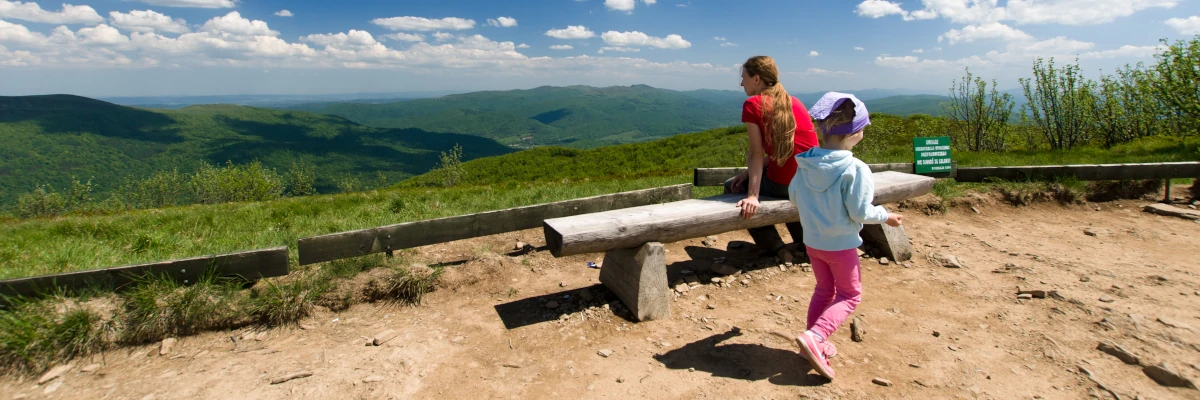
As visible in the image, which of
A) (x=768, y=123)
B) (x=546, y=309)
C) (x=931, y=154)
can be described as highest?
(x=768, y=123)

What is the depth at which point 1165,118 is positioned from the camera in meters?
17.2

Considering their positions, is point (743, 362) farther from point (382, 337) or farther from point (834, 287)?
point (382, 337)

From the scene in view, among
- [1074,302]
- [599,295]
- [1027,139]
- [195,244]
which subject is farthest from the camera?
[1027,139]

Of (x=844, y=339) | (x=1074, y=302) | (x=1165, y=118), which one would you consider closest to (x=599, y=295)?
(x=844, y=339)

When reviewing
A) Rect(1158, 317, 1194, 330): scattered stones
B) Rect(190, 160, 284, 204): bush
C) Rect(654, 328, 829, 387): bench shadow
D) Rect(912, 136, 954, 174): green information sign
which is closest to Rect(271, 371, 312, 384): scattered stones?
Rect(654, 328, 829, 387): bench shadow

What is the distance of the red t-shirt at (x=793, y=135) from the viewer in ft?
15.4

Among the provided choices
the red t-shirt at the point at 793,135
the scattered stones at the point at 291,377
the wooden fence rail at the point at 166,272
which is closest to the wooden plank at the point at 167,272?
the wooden fence rail at the point at 166,272

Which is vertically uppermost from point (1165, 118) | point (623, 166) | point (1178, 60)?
point (1178, 60)

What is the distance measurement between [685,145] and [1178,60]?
41.0 meters

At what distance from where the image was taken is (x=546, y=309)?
16.8ft

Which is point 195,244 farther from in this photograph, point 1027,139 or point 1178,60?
point 1027,139

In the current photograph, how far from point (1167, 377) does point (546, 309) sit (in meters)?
4.53

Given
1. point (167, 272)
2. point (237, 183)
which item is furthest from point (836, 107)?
point (237, 183)

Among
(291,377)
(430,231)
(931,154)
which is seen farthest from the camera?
(931,154)
